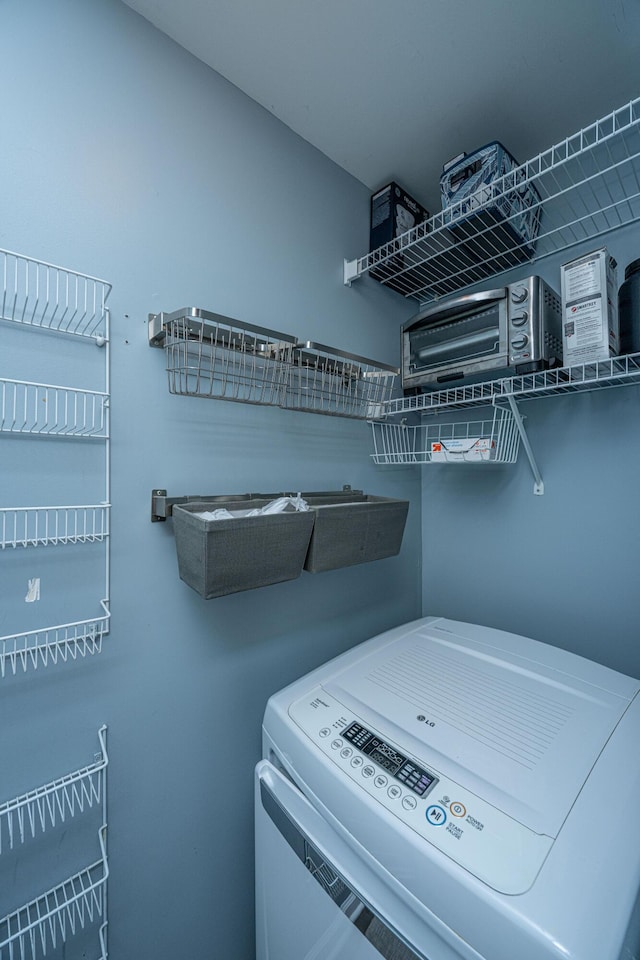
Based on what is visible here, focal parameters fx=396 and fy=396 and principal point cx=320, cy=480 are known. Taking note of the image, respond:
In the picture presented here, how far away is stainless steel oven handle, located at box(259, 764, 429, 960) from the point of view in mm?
624

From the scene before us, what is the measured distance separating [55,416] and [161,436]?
234mm

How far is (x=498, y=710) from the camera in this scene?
865 millimetres

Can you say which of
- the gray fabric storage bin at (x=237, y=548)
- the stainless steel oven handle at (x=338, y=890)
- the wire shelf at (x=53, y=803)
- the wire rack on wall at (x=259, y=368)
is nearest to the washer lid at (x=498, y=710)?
the stainless steel oven handle at (x=338, y=890)

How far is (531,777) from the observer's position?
70cm

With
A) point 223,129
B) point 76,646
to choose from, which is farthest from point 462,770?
point 223,129

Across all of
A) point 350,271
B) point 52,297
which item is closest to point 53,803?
point 52,297

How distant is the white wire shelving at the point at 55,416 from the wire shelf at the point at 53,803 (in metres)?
0.25

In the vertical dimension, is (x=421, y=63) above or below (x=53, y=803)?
above

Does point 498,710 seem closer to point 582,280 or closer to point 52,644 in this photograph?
point 52,644

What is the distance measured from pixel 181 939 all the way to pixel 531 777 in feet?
3.38

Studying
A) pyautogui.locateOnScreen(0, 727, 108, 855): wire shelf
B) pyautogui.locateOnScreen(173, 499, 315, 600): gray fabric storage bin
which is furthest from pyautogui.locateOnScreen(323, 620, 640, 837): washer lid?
pyautogui.locateOnScreen(0, 727, 108, 855): wire shelf

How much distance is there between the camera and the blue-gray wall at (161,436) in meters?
0.85

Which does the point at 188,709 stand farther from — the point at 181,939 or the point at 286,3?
the point at 286,3

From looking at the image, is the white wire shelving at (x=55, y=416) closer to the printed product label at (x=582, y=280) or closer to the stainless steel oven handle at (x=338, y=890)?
the stainless steel oven handle at (x=338, y=890)
